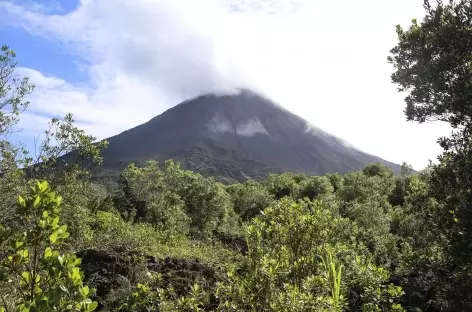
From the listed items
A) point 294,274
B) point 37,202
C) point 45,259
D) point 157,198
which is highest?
point 37,202

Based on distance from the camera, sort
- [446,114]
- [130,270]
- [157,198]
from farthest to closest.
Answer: [157,198]
[130,270]
[446,114]

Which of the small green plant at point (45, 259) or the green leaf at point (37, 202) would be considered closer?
the small green plant at point (45, 259)

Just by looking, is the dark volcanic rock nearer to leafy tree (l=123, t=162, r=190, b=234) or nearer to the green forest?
the green forest

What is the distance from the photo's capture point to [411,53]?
20.5 ft

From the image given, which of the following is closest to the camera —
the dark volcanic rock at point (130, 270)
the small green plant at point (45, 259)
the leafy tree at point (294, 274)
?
the small green plant at point (45, 259)

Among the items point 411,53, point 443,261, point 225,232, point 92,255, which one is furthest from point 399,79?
point 225,232

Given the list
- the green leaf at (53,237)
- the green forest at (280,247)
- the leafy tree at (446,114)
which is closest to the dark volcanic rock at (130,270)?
the green forest at (280,247)

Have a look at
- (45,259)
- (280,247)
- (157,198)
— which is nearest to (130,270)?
(280,247)

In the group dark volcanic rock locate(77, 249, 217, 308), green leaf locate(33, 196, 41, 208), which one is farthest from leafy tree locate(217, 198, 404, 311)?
dark volcanic rock locate(77, 249, 217, 308)

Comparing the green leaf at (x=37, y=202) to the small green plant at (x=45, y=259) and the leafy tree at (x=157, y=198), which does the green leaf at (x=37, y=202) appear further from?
the leafy tree at (x=157, y=198)

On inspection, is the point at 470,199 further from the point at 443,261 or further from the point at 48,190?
the point at 48,190

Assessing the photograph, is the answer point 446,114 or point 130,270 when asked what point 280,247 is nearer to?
point 446,114

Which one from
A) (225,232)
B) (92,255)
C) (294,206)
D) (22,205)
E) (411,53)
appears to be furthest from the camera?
(225,232)

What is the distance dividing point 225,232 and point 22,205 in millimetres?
23395
